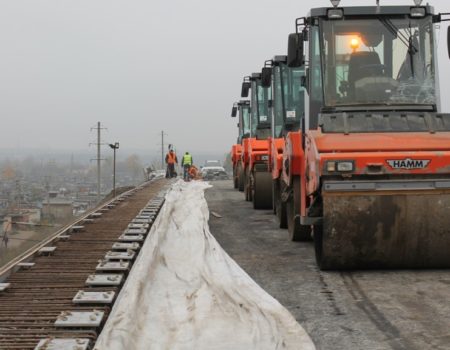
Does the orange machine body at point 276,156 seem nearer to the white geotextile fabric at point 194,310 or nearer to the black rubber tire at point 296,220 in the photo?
the black rubber tire at point 296,220

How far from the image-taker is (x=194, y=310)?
184 inches

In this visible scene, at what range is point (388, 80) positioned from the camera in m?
7.10

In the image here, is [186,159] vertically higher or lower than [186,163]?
higher

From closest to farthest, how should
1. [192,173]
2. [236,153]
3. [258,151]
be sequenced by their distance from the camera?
[258,151], [236,153], [192,173]

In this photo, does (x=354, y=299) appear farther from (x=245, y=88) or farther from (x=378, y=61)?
(x=245, y=88)

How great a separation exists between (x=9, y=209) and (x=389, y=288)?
28766 millimetres

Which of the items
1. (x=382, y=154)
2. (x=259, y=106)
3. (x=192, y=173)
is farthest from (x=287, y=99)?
(x=192, y=173)

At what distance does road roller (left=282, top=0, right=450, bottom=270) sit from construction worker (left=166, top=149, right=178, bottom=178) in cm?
2143

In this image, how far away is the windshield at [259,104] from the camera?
14.5 meters

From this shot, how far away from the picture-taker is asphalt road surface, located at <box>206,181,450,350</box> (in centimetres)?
422

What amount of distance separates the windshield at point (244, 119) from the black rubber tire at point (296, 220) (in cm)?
960

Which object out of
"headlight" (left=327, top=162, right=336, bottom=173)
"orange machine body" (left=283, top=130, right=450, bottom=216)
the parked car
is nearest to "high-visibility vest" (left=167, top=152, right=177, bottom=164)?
the parked car

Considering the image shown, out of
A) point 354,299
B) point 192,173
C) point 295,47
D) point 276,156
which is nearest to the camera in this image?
point 354,299

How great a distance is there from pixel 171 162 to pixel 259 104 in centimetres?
1507
